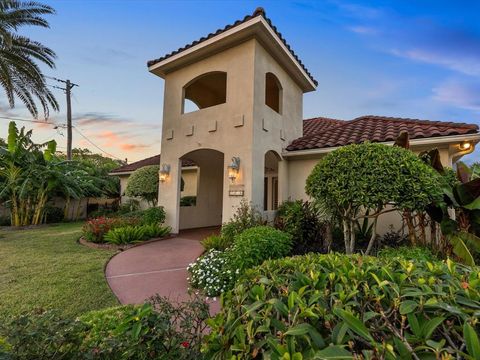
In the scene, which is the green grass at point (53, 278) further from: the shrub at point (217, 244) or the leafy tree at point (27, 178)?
the leafy tree at point (27, 178)

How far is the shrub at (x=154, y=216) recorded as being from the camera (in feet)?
36.9

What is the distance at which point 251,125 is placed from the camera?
31.2ft

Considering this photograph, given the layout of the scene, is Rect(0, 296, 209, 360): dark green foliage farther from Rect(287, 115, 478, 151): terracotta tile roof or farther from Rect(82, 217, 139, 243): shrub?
Rect(287, 115, 478, 151): terracotta tile roof

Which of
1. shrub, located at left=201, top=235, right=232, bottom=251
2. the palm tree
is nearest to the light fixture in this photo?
shrub, located at left=201, top=235, right=232, bottom=251

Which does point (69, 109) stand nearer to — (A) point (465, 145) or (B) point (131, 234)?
(B) point (131, 234)

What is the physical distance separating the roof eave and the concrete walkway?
7919 millimetres

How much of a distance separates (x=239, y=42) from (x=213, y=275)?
8651mm

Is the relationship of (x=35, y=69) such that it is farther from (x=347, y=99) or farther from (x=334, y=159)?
(x=347, y=99)

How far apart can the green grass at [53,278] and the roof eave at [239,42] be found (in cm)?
836

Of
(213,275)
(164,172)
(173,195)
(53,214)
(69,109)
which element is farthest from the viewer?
(69,109)

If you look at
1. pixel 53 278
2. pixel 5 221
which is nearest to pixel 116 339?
pixel 53 278

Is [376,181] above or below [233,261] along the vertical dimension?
above

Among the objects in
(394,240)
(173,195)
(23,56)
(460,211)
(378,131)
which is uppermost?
(23,56)

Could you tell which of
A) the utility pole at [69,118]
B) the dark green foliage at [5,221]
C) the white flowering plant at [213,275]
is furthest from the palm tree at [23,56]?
the white flowering plant at [213,275]
